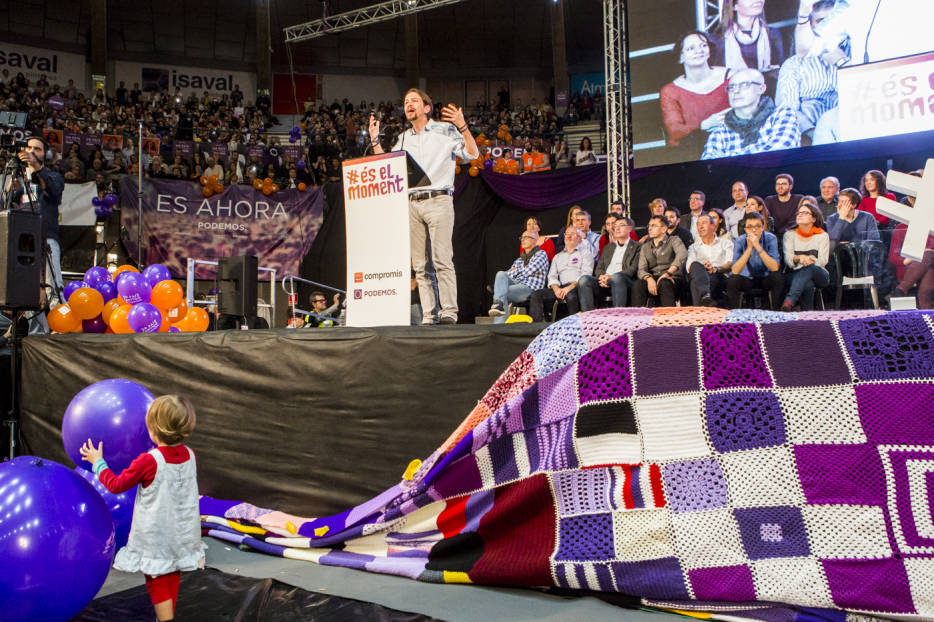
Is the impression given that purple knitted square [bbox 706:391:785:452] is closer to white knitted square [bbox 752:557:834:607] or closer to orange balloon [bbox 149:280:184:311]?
white knitted square [bbox 752:557:834:607]

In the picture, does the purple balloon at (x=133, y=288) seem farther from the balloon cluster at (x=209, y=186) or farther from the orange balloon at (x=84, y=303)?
the balloon cluster at (x=209, y=186)

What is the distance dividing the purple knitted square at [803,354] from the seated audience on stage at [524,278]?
374 centimetres

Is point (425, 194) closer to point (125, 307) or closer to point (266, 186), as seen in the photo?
point (125, 307)

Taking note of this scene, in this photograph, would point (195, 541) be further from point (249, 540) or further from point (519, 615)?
point (519, 615)

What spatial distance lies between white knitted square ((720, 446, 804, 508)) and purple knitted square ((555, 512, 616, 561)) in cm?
39

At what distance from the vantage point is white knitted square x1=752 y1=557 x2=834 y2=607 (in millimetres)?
1839

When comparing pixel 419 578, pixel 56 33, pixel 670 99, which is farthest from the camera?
pixel 56 33

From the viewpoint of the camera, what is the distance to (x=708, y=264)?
5.27 meters

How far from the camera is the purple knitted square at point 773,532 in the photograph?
6.18 feet

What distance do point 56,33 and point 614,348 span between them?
2099 centimetres

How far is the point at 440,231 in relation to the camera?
4.12m

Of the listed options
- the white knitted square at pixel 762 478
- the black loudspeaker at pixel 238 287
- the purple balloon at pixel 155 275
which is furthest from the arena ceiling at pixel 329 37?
the white knitted square at pixel 762 478

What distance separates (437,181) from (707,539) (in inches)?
109

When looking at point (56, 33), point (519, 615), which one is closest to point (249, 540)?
point (519, 615)
